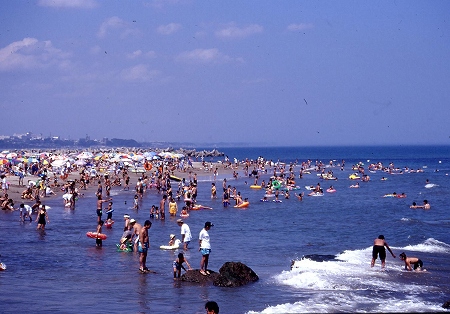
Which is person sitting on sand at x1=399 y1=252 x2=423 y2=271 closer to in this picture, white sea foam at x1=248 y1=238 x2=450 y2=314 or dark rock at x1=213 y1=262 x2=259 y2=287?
white sea foam at x1=248 y1=238 x2=450 y2=314

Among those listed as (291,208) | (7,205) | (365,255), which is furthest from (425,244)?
(7,205)

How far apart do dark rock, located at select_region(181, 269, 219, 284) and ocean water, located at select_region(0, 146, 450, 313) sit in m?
0.36

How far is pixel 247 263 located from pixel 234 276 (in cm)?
310

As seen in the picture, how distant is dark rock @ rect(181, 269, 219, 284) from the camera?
46.8 feet

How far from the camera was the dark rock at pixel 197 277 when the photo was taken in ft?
46.8

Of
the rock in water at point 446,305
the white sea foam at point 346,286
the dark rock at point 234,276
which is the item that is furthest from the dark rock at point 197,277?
the rock in water at point 446,305

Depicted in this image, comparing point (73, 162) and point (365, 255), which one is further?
point (73, 162)

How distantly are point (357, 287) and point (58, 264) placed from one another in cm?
829

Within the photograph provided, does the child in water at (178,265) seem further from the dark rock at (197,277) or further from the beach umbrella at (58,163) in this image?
the beach umbrella at (58,163)

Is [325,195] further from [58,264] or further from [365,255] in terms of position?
[58,264]

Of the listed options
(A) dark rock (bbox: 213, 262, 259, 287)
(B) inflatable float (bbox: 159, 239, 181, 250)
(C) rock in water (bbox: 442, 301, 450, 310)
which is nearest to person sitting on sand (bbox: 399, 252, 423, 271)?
(C) rock in water (bbox: 442, 301, 450, 310)

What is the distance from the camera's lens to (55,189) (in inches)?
1623

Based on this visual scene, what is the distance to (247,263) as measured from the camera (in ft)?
56.4

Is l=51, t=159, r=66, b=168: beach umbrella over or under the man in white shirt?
over
